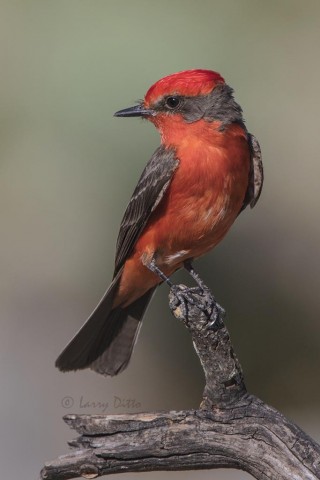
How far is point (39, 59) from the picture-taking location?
1133 centimetres

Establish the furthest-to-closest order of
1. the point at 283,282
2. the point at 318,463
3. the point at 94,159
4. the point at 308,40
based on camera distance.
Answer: the point at 308,40, the point at 94,159, the point at 283,282, the point at 318,463

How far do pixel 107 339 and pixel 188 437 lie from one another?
164 centimetres

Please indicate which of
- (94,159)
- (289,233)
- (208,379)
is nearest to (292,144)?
(289,233)

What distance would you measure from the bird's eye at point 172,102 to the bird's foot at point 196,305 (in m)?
1.11

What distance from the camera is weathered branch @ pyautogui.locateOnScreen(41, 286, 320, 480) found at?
5.30 metres

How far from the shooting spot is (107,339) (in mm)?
6922

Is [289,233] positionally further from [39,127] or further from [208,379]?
[208,379]

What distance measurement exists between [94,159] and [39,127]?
81cm

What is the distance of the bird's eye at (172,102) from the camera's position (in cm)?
652
